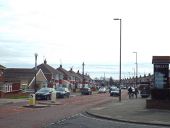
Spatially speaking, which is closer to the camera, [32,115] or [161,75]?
[32,115]

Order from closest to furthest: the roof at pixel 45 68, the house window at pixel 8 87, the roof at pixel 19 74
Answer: the house window at pixel 8 87, the roof at pixel 19 74, the roof at pixel 45 68

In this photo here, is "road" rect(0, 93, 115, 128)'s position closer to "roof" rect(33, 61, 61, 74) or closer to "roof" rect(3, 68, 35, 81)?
"roof" rect(3, 68, 35, 81)

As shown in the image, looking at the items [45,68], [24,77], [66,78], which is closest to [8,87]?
[24,77]

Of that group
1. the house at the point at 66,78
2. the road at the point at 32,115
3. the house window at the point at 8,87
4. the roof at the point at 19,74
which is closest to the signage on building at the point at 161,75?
the road at the point at 32,115

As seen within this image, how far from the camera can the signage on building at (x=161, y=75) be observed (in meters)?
34.2

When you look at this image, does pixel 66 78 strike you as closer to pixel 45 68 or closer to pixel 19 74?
pixel 45 68

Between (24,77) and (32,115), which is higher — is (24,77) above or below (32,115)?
above

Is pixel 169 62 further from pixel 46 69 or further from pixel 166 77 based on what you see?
pixel 46 69

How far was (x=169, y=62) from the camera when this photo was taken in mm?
34375

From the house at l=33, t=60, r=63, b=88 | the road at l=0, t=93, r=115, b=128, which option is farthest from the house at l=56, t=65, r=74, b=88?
the road at l=0, t=93, r=115, b=128

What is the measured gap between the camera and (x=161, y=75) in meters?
34.5

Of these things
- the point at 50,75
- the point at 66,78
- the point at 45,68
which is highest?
the point at 45,68

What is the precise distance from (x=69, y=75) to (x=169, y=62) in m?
125

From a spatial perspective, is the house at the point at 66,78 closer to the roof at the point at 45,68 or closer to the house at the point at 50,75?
the house at the point at 50,75
